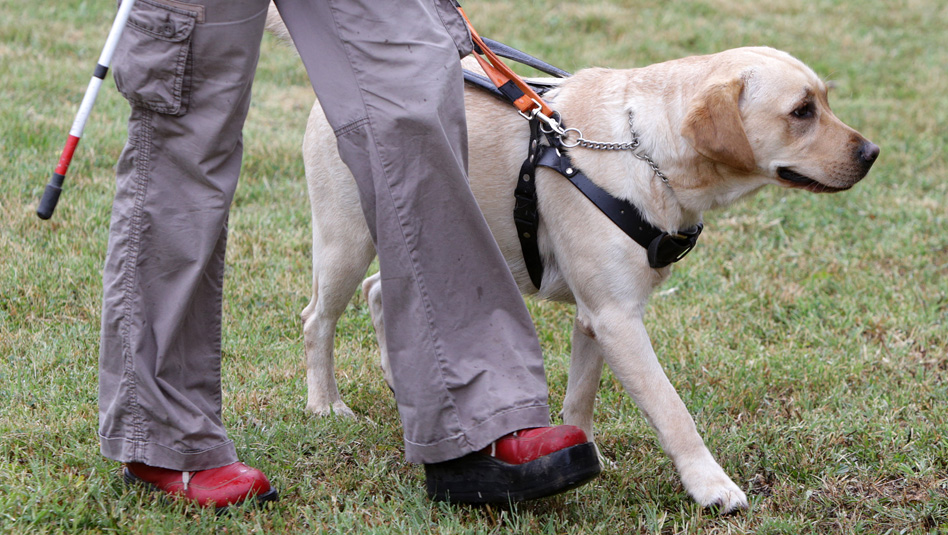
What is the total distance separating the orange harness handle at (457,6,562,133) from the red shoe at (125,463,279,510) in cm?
144

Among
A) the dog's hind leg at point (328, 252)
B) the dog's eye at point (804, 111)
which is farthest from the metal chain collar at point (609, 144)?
the dog's hind leg at point (328, 252)

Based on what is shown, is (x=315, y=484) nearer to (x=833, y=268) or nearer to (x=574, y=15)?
(x=833, y=268)

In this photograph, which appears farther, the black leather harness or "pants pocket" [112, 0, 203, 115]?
the black leather harness

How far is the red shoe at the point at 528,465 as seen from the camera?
2523 millimetres

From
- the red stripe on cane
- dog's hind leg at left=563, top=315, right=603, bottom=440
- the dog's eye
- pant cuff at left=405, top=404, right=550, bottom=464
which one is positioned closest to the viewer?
the red stripe on cane

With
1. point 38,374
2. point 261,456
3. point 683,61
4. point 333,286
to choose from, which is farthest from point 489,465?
point 38,374

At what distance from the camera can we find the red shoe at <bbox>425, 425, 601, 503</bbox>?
252cm

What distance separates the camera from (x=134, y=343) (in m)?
2.49

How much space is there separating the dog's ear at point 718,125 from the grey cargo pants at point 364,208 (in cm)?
75

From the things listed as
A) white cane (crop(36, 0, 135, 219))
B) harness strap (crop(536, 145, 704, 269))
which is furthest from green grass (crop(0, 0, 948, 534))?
white cane (crop(36, 0, 135, 219))

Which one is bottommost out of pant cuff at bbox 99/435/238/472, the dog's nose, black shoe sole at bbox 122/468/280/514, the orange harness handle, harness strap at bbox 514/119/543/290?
black shoe sole at bbox 122/468/280/514

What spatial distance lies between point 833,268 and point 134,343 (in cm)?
398

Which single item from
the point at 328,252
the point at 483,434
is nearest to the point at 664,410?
the point at 483,434

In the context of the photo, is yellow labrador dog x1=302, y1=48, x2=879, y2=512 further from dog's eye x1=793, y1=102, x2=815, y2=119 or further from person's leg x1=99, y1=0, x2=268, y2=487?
person's leg x1=99, y1=0, x2=268, y2=487
